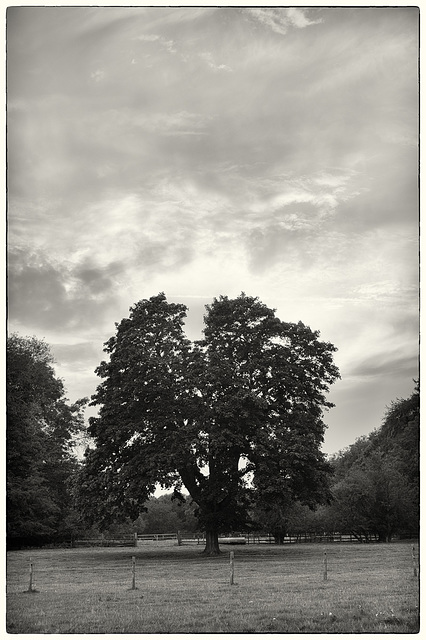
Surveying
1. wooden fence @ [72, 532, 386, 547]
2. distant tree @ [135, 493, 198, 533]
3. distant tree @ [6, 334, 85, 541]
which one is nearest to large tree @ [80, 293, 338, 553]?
distant tree @ [6, 334, 85, 541]

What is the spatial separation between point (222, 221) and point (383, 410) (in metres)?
4.38

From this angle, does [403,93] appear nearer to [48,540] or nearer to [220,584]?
[220,584]

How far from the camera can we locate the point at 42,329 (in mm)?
10703

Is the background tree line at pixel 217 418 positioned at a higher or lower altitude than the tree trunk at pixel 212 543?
higher

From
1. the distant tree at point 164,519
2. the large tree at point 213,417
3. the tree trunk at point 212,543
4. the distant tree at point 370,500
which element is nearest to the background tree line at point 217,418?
the large tree at point 213,417

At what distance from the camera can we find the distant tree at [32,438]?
42.6 feet

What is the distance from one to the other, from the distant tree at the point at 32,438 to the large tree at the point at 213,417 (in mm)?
2260

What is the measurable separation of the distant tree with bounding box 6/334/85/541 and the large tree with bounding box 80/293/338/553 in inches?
89.0

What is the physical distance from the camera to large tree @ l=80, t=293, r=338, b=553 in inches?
805

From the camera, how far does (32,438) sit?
17828 mm

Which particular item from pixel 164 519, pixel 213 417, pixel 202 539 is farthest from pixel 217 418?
pixel 164 519

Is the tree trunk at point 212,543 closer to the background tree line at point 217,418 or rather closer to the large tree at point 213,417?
the background tree line at point 217,418

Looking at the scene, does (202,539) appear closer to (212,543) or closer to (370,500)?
(370,500)

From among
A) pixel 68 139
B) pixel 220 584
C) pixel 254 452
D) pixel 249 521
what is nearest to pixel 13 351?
pixel 68 139
